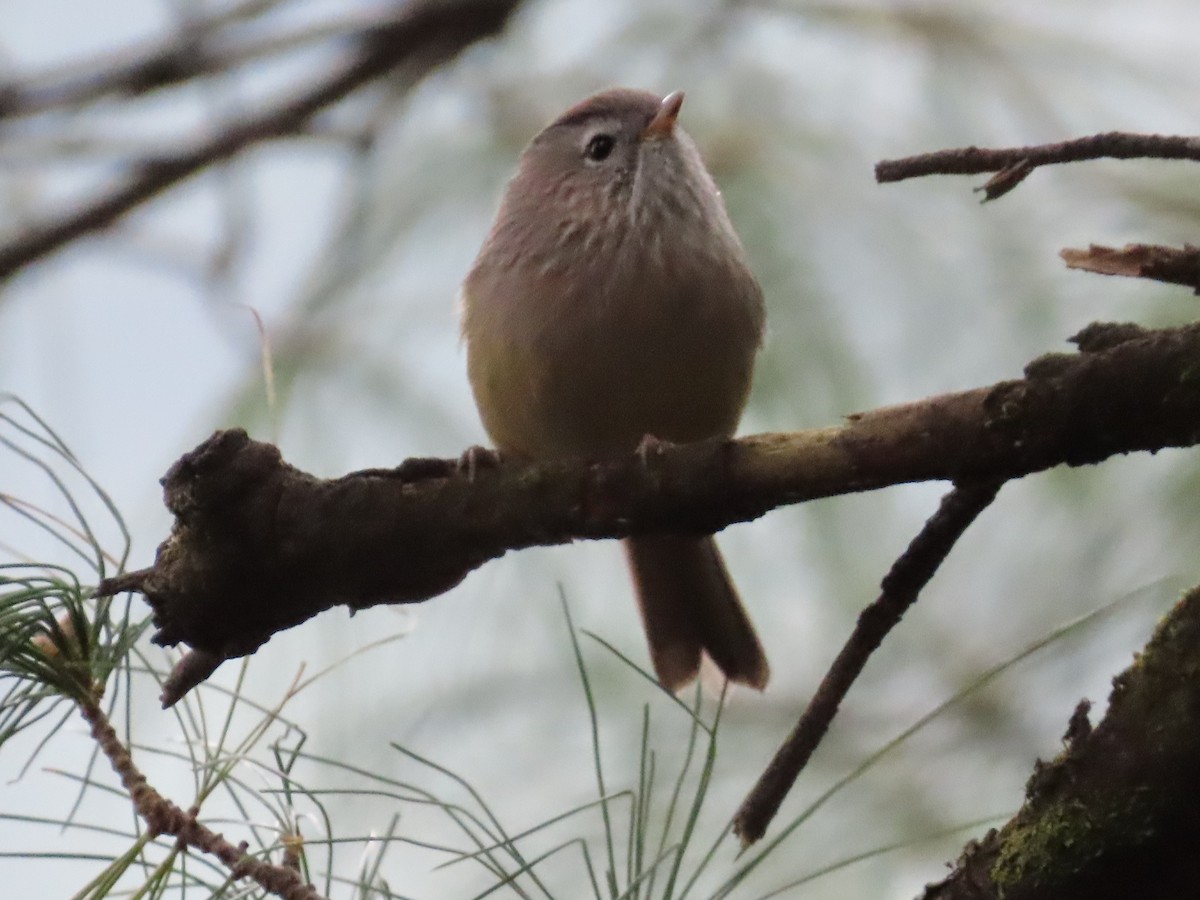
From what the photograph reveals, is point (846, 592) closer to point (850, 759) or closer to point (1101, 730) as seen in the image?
point (850, 759)

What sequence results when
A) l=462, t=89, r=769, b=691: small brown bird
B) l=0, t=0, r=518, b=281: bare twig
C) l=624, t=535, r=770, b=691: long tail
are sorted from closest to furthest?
1. l=462, t=89, r=769, b=691: small brown bird
2. l=624, t=535, r=770, b=691: long tail
3. l=0, t=0, r=518, b=281: bare twig

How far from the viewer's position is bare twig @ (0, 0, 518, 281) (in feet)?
7.79

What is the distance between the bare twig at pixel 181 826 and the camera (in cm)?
110

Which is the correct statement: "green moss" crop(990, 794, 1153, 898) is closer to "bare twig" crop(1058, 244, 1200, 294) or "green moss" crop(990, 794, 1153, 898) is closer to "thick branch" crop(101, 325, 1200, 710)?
"thick branch" crop(101, 325, 1200, 710)

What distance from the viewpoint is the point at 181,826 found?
1135 mm

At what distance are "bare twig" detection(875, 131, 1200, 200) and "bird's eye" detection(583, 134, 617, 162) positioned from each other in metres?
1.18

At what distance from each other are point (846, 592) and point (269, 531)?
142 centimetres

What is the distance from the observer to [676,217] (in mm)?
2014

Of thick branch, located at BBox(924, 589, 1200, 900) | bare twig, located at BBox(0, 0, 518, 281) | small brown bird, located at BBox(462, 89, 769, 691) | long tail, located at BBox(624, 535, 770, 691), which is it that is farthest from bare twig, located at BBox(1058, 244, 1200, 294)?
bare twig, located at BBox(0, 0, 518, 281)

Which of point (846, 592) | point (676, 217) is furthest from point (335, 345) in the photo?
point (846, 592)

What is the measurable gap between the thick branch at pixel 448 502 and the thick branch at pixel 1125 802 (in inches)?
6.2

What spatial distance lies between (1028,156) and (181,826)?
801 millimetres

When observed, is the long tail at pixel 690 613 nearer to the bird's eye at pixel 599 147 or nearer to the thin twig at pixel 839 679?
the bird's eye at pixel 599 147

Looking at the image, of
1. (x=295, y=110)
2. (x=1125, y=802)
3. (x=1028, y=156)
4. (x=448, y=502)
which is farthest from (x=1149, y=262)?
(x=295, y=110)
